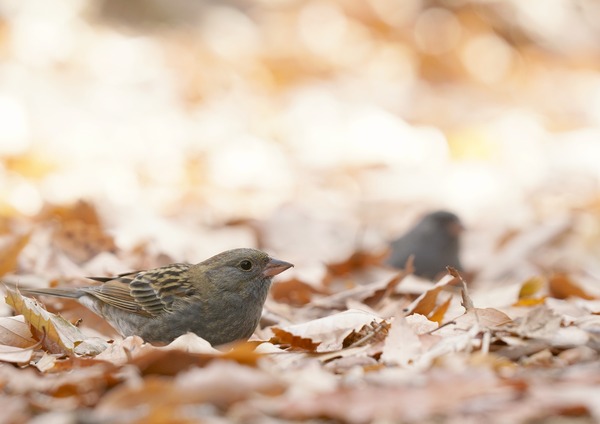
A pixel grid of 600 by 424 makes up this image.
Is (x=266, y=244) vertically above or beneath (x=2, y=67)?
beneath

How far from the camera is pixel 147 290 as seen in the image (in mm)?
5516

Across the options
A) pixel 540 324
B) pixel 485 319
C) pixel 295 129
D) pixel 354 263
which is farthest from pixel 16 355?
pixel 295 129

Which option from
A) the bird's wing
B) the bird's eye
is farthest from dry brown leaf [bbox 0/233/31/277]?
the bird's eye

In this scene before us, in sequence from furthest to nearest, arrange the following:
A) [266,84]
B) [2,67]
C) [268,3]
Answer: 1. [268,3]
2. [266,84]
3. [2,67]

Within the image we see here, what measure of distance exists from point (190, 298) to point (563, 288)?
267 centimetres

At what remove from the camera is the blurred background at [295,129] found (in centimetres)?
864

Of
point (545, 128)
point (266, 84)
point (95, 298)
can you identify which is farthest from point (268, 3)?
point (95, 298)

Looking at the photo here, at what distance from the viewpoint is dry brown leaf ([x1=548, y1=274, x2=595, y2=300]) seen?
6.68 m

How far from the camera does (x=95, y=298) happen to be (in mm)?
5688

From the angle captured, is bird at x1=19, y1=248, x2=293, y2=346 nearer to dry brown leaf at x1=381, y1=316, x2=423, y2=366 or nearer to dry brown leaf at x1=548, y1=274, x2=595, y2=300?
dry brown leaf at x1=381, y1=316, x2=423, y2=366

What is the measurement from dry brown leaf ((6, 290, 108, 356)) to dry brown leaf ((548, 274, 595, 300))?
10.8 ft

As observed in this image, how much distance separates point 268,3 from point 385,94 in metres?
3.33

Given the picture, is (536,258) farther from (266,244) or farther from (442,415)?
(442,415)

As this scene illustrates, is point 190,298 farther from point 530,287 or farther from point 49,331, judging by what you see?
point 530,287
